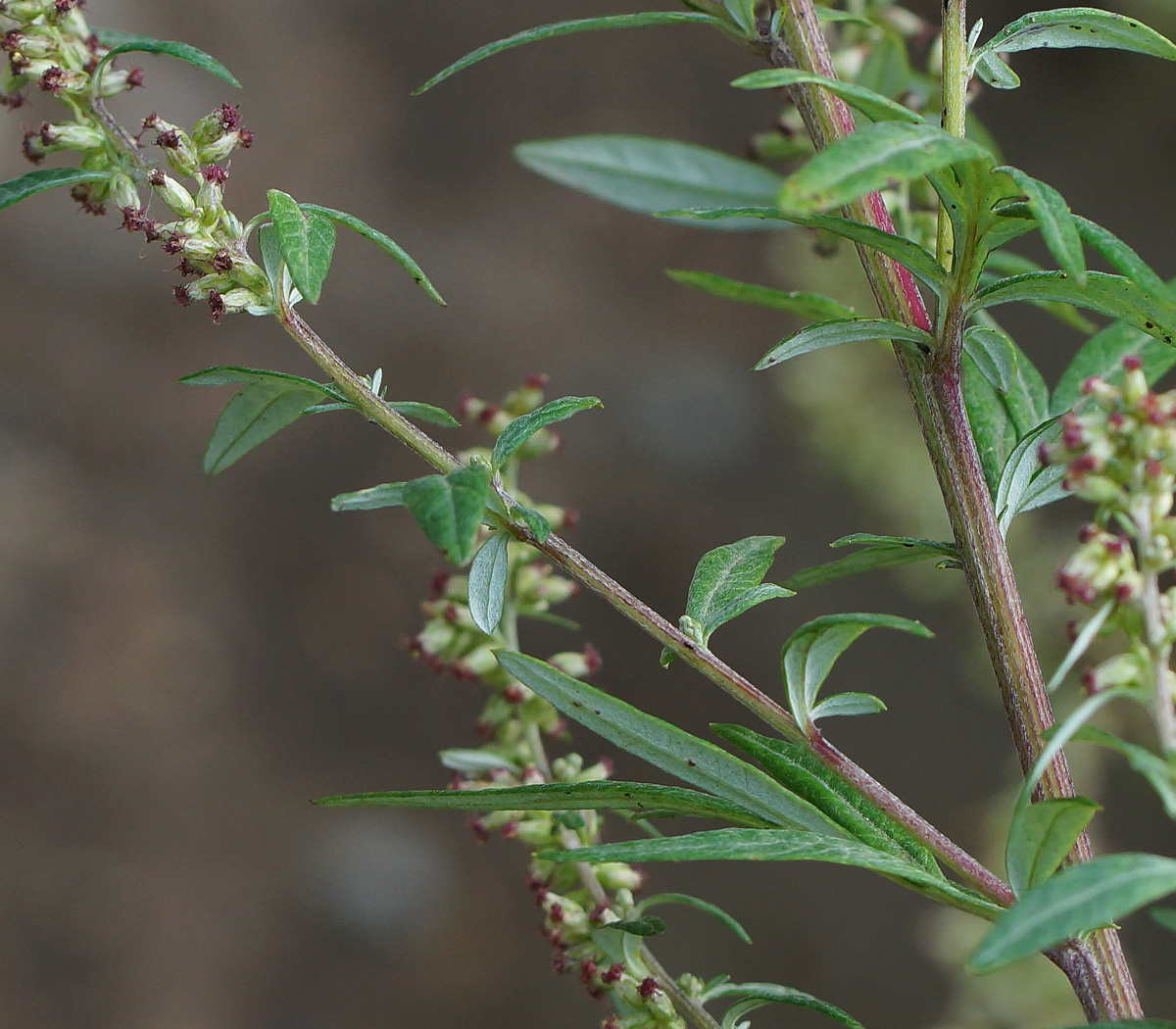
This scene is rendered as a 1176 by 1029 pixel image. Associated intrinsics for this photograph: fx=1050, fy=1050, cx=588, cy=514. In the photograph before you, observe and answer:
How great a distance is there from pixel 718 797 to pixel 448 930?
1.54 metres

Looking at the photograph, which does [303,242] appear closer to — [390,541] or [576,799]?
[576,799]

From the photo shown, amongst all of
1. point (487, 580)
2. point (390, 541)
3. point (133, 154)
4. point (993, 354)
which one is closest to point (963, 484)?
point (993, 354)

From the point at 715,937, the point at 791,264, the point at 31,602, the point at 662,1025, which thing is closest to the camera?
the point at 662,1025

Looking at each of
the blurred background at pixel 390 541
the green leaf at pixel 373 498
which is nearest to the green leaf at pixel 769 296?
the green leaf at pixel 373 498

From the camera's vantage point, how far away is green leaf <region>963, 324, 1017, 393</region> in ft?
1.16

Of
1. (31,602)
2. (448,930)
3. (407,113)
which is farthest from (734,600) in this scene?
(407,113)

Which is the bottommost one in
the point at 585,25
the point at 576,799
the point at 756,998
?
the point at 756,998

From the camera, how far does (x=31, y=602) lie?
1755 millimetres

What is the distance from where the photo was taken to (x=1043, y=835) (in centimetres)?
28

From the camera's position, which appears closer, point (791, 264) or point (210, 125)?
point (210, 125)

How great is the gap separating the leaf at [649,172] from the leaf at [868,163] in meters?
0.34

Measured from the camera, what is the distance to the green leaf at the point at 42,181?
1.03 feet

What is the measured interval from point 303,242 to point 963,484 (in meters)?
0.21

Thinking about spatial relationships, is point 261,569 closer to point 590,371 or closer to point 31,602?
point 31,602
